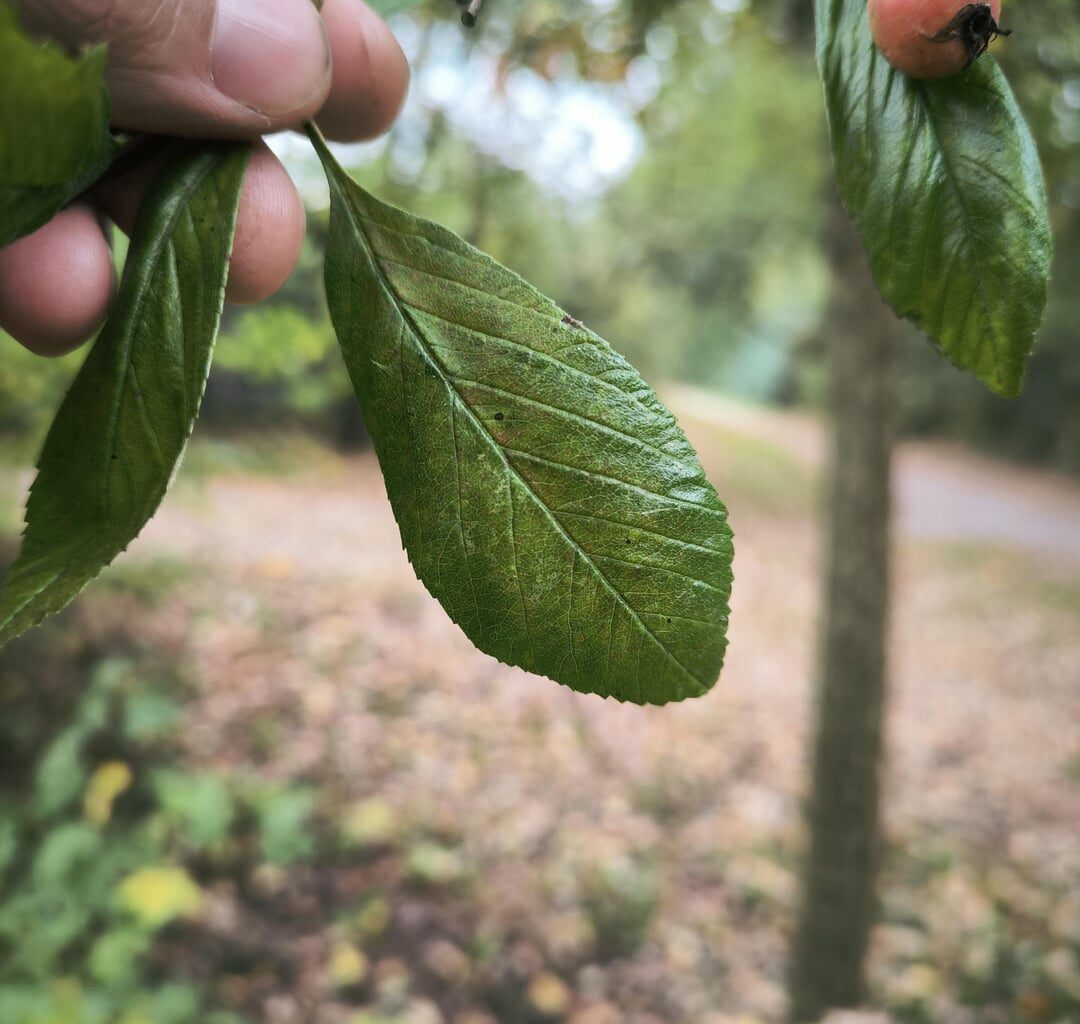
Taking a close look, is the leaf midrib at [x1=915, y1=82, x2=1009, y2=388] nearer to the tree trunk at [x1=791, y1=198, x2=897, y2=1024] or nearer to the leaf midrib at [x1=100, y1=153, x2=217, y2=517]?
the leaf midrib at [x1=100, y1=153, x2=217, y2=517]

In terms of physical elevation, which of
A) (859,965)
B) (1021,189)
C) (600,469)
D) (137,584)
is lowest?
(137,584)

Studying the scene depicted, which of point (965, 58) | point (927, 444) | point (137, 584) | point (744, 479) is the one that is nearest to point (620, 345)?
point (744, 479)

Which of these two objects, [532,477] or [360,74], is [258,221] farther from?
[532,477]

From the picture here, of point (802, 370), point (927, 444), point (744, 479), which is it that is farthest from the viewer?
point (802, 370)

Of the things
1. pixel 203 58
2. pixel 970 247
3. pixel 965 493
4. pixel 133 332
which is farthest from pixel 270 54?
pixel 965 493

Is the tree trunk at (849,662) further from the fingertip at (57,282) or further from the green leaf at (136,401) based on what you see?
the green leaf at (136,401)

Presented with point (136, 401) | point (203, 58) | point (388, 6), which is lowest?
point (136, 401)

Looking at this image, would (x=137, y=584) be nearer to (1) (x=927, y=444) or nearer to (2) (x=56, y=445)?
(2) (x=56, y=445)

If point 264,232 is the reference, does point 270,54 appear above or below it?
above
